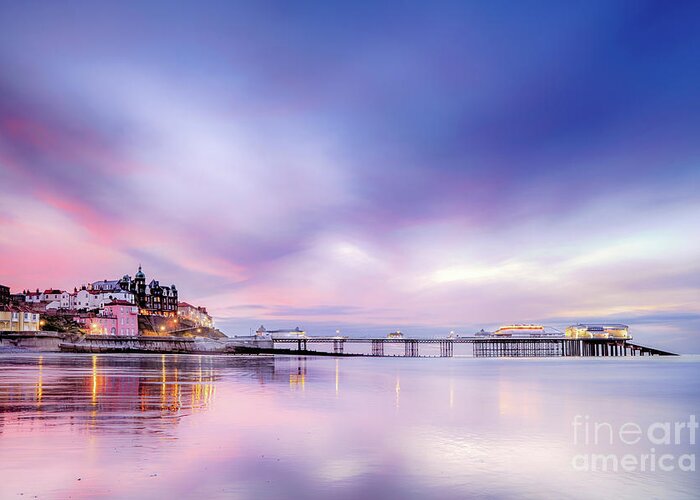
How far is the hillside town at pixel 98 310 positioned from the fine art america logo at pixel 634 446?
120584 mm

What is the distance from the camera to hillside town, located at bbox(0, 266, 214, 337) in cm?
12106

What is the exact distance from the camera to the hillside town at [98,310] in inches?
4766

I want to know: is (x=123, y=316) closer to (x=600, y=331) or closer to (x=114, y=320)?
(x=114, y=320)

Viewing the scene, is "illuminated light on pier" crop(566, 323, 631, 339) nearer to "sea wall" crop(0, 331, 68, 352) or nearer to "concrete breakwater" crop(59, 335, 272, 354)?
"concrete breakwater" crop(59, 335, 272, 354)

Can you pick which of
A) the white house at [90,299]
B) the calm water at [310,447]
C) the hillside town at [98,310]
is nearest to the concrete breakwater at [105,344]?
the hillside town at [98,310]

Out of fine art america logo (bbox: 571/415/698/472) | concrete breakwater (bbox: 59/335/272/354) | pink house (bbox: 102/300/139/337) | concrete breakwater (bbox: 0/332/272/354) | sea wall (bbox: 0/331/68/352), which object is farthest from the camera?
pink house (bbox: 102/300/139/337)

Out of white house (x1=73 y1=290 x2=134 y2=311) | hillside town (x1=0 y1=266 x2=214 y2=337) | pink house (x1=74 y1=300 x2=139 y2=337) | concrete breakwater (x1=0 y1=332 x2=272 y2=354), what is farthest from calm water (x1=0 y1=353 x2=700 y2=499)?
white house (x1=73 y1=290 x2=134 y2=311)

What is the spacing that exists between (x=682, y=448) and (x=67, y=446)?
1665 centimetres

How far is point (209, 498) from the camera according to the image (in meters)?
9.52

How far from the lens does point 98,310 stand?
158375 mm

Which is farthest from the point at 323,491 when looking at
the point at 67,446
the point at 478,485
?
the point at 67,446

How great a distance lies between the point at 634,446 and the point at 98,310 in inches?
6451

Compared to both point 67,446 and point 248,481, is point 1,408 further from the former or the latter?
point 248,481

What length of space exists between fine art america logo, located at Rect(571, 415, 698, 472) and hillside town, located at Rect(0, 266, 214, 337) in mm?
120584
